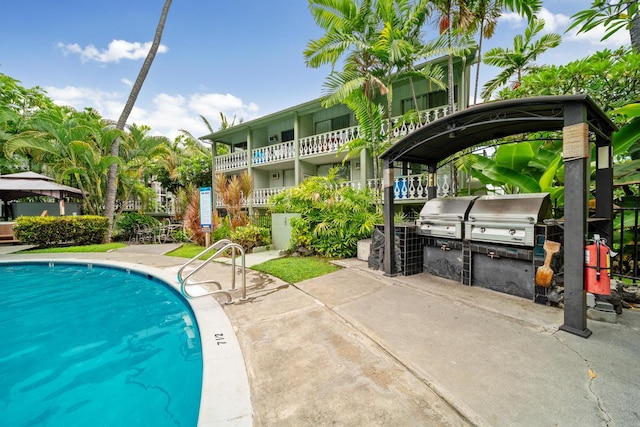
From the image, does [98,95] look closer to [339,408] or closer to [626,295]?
Result: [339,408]

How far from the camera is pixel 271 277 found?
246 inches

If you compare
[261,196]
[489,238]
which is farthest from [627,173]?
[261,196]

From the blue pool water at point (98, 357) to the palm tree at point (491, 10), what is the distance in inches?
442

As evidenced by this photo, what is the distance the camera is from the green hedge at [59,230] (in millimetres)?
11141

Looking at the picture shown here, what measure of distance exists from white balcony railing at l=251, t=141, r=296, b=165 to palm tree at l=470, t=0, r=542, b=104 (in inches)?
355

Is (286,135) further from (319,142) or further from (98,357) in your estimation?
(98,357)

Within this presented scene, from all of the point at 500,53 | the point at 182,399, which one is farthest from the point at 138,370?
the point at 500,53

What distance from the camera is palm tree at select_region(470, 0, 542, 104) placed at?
721 cm

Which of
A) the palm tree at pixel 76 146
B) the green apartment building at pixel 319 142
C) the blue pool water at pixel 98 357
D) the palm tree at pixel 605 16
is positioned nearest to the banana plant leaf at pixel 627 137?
the palm tree at pixel 605 16

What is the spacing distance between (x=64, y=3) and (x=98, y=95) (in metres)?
10.5

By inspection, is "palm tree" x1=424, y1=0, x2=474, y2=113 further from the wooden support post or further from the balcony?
the wooden support post

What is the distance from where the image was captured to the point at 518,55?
1090 cm

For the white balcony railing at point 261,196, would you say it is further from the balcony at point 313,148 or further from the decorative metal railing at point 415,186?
the decorative metal railing at point 415,186

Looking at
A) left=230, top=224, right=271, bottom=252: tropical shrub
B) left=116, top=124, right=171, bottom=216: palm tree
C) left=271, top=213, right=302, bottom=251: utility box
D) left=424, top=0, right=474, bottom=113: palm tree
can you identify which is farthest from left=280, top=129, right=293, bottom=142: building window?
left=424, top=0, right=474, bottom=113: palm tree
